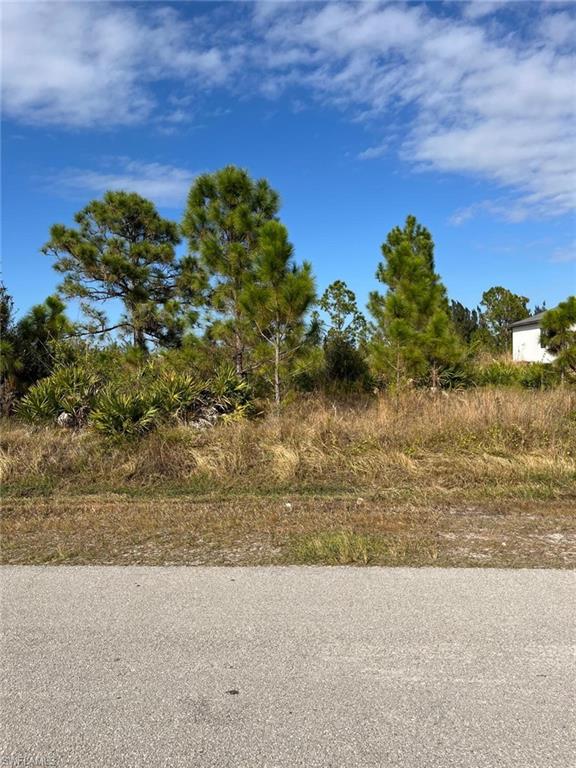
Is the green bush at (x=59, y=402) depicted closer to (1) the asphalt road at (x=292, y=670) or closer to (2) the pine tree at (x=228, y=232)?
(2) the pine tree at (x=228, y=232)

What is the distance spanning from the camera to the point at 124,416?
1038 cm

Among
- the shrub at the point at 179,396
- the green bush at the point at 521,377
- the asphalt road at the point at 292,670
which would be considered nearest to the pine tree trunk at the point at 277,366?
the shrub at the point at 179,396

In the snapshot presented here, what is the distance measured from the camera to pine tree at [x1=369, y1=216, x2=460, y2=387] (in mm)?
13945

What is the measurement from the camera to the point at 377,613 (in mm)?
3738

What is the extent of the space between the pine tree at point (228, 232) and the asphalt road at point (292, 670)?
31.6ft

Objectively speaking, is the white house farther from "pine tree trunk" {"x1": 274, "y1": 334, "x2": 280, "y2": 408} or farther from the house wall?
"pine tree trunk" {"x1": 274, "y1": 334, "x2": 280, "y2": 408}

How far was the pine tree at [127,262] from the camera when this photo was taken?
650 inches

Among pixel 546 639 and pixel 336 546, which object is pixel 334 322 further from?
pixel 546 639

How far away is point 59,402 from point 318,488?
6.25 metres

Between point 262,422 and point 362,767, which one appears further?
point 262,422

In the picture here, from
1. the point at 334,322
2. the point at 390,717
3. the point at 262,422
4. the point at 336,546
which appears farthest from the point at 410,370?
the point at 390,717

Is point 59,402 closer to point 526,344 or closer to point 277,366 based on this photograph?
point 277,366

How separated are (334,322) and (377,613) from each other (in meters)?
18.0

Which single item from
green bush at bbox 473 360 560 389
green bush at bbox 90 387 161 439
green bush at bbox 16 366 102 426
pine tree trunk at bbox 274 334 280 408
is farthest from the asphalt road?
green bush at bbox 473 360 560 389
